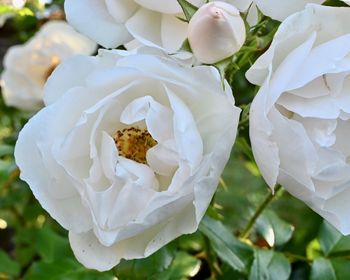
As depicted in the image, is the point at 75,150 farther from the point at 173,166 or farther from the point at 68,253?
the point at 68,253

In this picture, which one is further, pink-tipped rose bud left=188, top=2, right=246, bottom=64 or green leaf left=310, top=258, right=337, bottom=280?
green leaf left=310, top=258, right=337, bottom=280

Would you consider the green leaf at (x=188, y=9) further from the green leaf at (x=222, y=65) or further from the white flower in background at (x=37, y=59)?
the white flower in background at (x=37, y=59)

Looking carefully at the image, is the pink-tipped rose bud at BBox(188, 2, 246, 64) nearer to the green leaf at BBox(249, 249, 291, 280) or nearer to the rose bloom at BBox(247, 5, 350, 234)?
the rose bloom at BBox(247, 5, 350, 234)

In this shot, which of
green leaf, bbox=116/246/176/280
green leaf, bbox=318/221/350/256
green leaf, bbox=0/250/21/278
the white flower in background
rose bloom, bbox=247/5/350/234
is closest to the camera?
rose bloom, bbox=247/5/350/234

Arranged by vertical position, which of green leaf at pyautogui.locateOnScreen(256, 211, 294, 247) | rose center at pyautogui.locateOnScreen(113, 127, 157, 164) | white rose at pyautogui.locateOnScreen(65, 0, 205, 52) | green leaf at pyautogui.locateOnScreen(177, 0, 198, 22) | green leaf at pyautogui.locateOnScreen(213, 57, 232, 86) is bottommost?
green leaf at pyautogui.locateOnScreen(256, 211, 294, 247)

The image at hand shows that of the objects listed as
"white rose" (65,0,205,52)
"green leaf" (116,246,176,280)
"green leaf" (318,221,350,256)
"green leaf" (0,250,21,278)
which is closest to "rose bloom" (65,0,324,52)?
"white rose" (65,0,205,52)

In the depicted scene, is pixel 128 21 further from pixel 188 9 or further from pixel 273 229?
pixel 273 229

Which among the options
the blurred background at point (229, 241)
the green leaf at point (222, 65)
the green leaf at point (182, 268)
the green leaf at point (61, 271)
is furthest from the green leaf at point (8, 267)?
the green leaf at point (222, 65)
